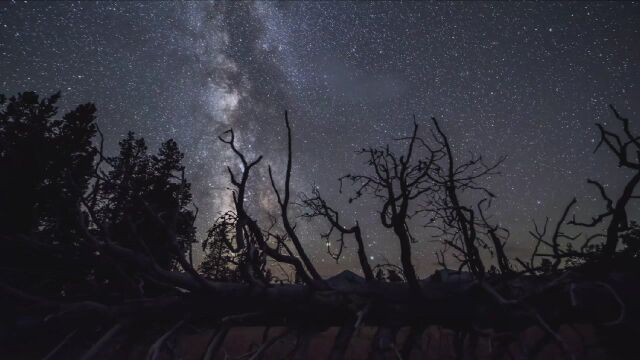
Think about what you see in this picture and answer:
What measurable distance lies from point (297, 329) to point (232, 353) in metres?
2.33

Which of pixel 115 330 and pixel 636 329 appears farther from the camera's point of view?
pixel 636 329

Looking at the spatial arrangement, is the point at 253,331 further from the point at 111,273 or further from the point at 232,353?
the point at 111,273

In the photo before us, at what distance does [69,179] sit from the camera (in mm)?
3316

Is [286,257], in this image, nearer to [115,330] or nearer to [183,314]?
[183,314]

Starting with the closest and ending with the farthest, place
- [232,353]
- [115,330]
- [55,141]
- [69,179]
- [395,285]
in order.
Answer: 1. [115,330]
2. [69,179]
3. [395,285]
4. [232,353]
5. [55,141]

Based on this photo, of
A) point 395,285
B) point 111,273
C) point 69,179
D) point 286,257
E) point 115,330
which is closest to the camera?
point 115,330

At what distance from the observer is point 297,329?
11.8ft

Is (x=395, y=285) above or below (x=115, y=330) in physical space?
above

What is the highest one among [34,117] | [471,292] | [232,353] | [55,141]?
[34,117]

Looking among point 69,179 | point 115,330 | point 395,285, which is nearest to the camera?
point 115,330

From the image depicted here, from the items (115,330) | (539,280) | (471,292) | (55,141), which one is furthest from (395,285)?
(55,141)

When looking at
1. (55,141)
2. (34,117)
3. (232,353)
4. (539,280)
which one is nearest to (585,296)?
(539,280)

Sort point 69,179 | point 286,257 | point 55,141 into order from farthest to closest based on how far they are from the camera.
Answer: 1. point 55,141
2. point 286,257
3. point 69,179

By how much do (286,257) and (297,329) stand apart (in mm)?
791
